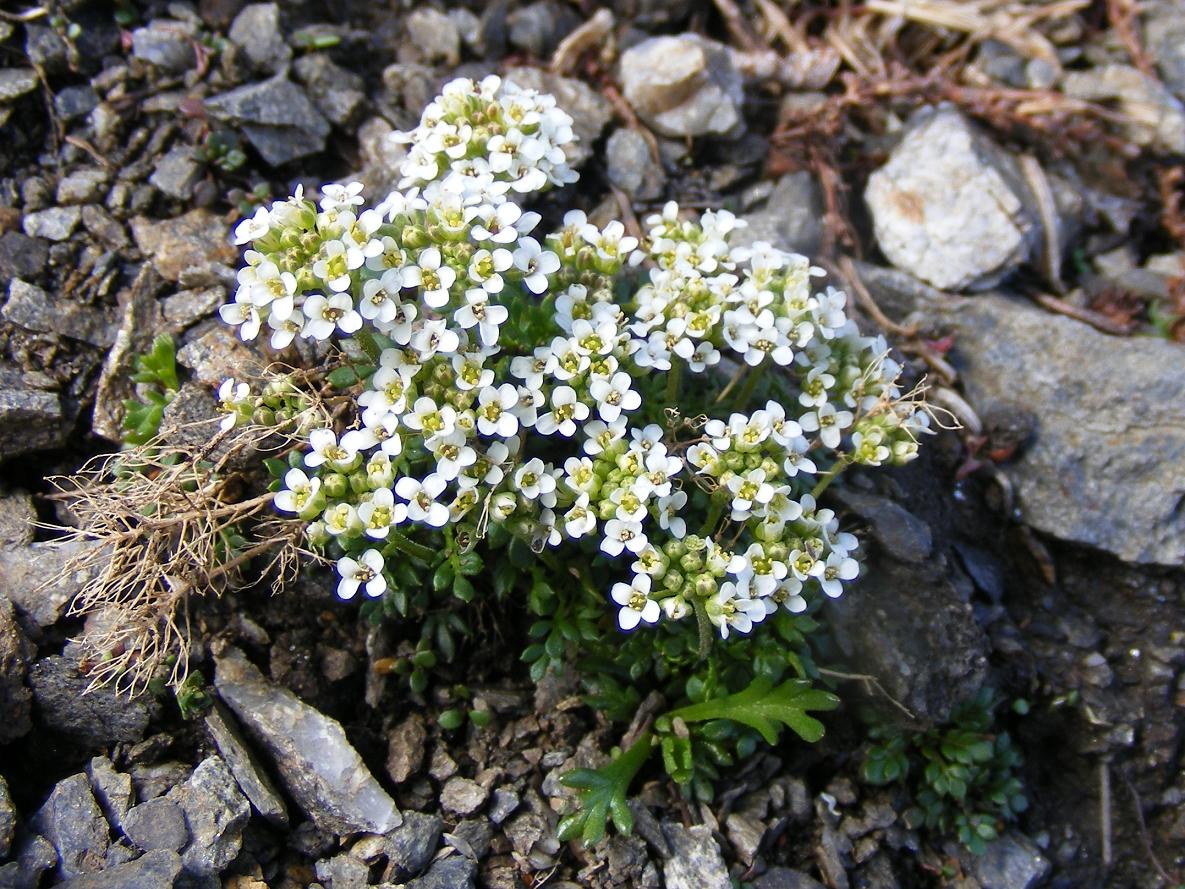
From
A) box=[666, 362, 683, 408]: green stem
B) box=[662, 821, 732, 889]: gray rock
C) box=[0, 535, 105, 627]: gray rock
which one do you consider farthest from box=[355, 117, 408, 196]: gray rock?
box=[662, 821, 732, 889]: gray rock

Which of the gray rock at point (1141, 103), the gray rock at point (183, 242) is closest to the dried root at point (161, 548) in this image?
the gray rock at point (183, 242)

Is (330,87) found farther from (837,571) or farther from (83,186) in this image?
(837,571)

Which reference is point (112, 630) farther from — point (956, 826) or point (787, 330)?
point (956, 826)

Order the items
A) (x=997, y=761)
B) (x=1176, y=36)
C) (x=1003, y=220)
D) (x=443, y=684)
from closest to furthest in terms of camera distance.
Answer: (x=443, y=684)
(x=997, y=761)
(x=1003, y=220)
(x=1176, y=36)

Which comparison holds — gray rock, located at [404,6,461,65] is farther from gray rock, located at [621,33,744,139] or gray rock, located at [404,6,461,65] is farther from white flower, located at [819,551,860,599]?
white flower, located at [819,551,860,599]

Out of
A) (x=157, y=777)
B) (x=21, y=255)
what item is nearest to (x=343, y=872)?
(x=157, y=777)

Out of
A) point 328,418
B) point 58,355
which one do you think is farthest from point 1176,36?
point 58,355
